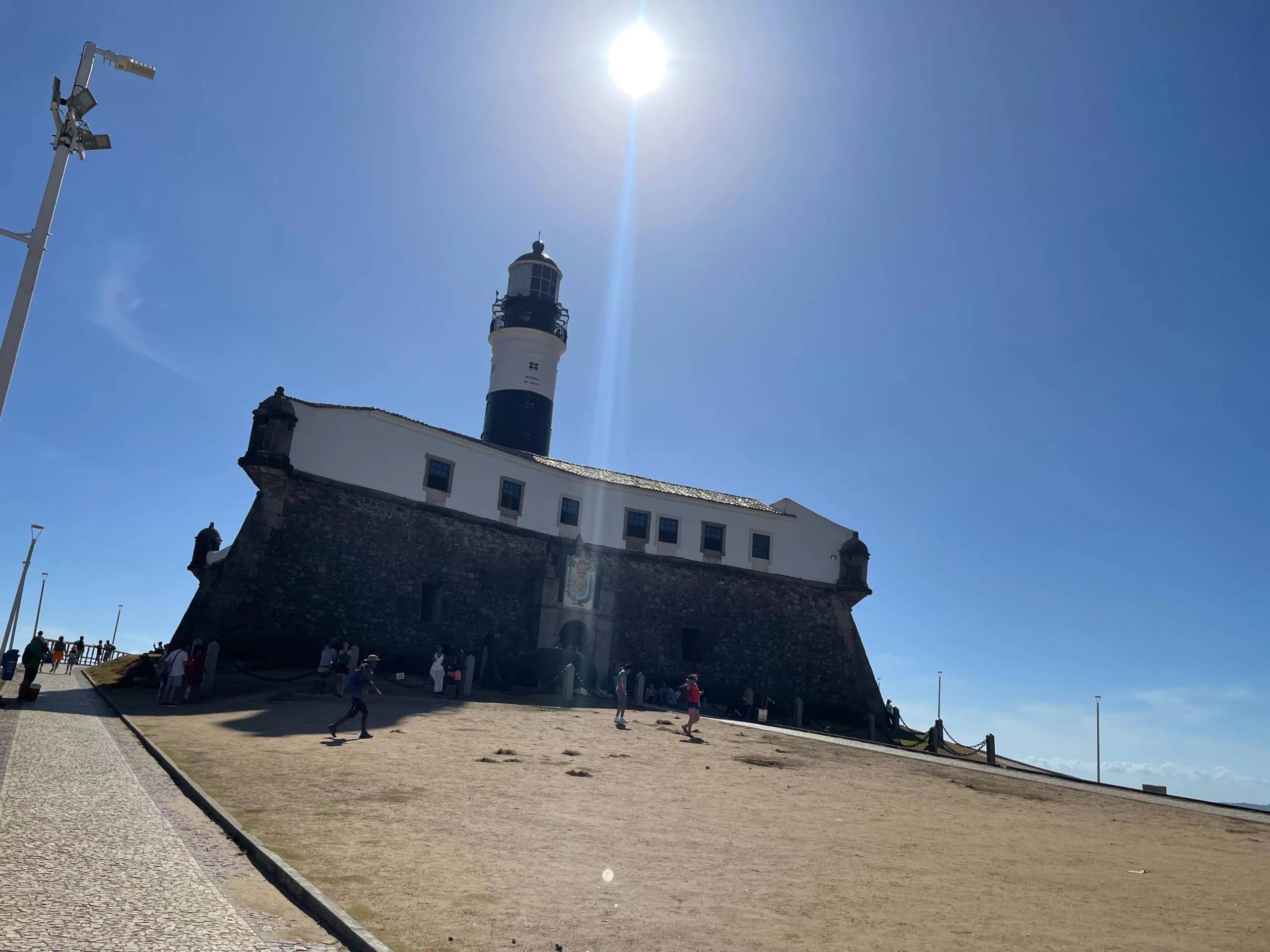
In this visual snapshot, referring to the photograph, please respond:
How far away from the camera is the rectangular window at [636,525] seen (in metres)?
33.5

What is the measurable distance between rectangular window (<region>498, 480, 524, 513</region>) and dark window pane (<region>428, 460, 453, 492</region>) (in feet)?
7.07

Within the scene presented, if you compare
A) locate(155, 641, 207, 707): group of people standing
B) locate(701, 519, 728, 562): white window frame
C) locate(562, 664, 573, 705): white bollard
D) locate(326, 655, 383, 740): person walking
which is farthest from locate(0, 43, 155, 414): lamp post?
locate(701, 519, 728, 562): white window frame

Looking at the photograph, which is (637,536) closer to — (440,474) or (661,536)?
(661,536)

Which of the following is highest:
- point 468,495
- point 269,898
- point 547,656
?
point 468,495

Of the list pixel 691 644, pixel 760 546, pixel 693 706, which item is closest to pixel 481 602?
pixel 691 644

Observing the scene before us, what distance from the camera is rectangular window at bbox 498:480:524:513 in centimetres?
3088

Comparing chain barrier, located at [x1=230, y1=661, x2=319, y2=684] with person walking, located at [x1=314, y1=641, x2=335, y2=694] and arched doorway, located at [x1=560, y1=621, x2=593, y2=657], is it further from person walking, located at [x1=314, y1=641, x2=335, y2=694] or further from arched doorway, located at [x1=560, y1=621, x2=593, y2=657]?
arched doorway, located at [x1=560, y1=621, x2=593, y2=657]

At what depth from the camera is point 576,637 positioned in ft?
103

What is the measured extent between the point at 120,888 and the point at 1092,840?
1094 centimetres

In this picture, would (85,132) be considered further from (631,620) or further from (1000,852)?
(631,620)

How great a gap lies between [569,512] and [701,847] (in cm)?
2397

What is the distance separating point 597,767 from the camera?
14.0m

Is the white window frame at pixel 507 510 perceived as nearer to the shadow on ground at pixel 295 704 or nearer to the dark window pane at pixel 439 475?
the dark window pane at pixel 439 475

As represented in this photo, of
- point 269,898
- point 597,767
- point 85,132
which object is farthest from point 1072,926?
point 85,132
